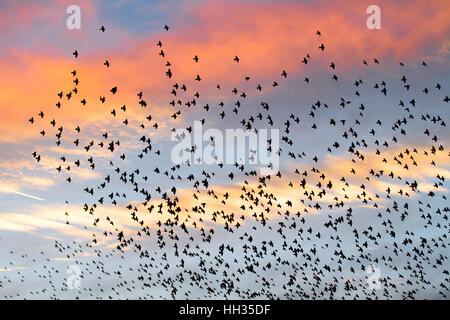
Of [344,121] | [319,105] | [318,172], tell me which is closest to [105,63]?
[319,105]

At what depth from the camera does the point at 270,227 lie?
6694cm
